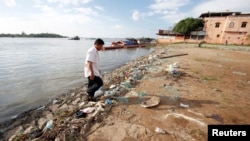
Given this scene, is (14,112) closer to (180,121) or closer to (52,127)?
(52,127)

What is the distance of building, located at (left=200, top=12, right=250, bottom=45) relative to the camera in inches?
1180

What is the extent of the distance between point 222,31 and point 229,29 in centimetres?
161

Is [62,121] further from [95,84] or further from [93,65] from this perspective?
[93,65]

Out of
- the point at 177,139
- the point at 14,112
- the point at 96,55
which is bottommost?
the point at 14,112

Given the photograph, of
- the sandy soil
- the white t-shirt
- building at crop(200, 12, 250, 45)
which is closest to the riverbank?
the sandy soil

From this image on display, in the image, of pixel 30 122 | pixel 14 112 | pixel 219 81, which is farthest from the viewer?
pixel 219 81

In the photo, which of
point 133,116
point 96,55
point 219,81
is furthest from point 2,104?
point 219,81

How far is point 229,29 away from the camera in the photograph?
31.7 metres

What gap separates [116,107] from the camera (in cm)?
351

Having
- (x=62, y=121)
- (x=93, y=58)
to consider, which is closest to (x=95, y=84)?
(x=93, y=58)

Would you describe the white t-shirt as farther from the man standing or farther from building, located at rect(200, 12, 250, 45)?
building, located at rect(200, 12, 250, 45)

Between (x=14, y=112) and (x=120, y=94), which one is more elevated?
(x=120, y=94)

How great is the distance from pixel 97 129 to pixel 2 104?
4254 millimetres

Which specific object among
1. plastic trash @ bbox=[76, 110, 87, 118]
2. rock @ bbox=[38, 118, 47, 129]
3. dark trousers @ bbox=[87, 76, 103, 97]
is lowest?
rock @ bbox=[38, 118, 47, 129]
